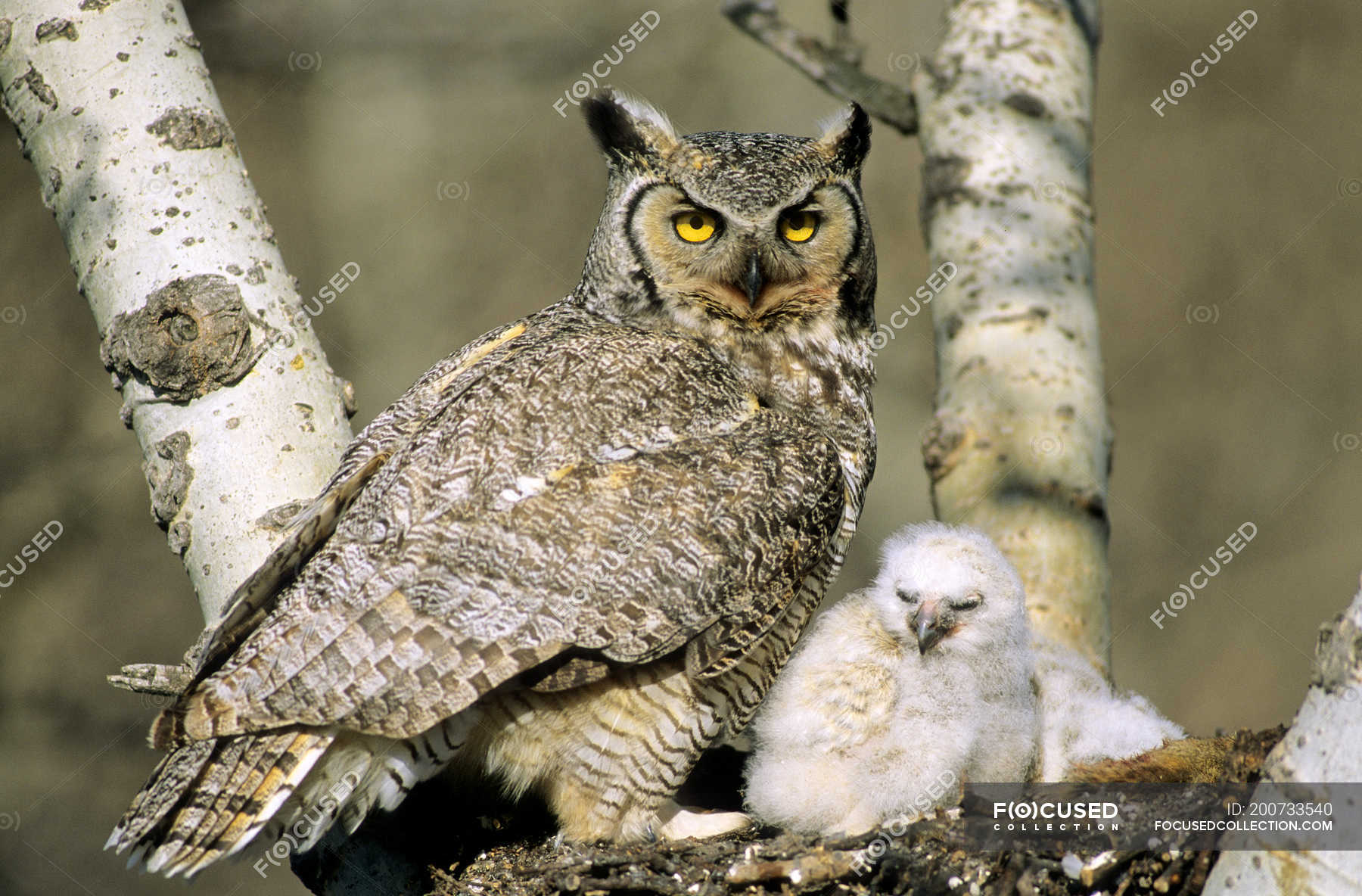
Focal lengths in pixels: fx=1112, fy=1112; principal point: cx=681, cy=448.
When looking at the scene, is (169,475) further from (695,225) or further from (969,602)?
(969,602)

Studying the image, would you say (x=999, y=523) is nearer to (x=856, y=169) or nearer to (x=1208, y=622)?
(x=856, y=169)

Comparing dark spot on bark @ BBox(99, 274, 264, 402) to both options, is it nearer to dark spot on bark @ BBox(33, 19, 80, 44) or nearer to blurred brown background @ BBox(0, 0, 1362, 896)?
dark spot on bark @ BBox(33, 19, 80, 44)

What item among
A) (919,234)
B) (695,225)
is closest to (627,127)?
(695,225)

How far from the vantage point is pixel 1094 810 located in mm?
1759

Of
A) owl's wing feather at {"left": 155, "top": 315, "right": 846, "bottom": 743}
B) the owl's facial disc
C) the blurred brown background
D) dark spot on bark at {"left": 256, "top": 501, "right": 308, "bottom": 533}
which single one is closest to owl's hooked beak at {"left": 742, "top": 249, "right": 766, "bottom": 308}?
the owl's facial disc

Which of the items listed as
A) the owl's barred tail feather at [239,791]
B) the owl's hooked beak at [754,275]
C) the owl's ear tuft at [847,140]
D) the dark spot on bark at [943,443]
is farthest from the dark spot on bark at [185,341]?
the dark spot on bark at [943,443]

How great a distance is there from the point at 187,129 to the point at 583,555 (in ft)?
3.84

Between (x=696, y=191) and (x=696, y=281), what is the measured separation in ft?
0.59

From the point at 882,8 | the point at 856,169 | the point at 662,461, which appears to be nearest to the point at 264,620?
the point at 662,461

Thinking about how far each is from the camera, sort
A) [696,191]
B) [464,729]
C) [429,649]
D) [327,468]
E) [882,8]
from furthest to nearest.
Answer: [882,8], [696,191], [327,468], [464,729], [429,649]

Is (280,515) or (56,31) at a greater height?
(56,31)

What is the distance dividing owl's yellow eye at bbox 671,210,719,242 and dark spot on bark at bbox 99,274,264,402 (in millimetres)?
862

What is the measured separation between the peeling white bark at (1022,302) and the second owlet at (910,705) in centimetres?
28

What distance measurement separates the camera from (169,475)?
6.62 feet
